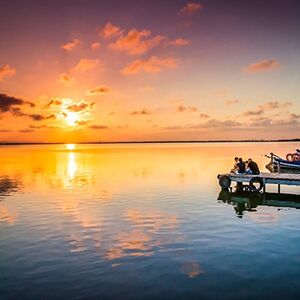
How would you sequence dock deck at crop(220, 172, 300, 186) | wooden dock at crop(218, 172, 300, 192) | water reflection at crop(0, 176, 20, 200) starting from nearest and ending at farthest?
dock deck at crop(220, 172, 300, 186) < wooden dock at crop(218, 172, 300, 192) < water reflection at crop(0, 176, 20, 200)

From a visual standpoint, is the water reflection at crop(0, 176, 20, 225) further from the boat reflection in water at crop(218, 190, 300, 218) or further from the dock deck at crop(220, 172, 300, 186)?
the dock deck at crop(220, 172, 300, 186)

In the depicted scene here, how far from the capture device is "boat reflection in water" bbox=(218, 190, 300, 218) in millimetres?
29197

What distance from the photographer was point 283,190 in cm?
3769

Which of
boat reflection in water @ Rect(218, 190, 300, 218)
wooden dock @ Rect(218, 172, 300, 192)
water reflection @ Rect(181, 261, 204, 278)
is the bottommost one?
water reflection @ Rect(181, 261, 204, 278)

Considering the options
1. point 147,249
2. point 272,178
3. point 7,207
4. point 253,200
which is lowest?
point 147,249

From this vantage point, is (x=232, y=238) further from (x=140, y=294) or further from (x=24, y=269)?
(x=24, y=269)

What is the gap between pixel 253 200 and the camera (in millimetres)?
32656

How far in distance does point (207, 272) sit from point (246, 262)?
83.9 inches

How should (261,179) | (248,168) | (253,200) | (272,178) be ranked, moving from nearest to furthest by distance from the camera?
(253,200), (272,178), (261,179), (248,168)

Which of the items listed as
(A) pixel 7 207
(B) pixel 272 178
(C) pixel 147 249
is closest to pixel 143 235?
(C) pixel 147 249

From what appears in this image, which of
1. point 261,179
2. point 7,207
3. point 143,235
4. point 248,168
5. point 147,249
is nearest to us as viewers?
point 147,249

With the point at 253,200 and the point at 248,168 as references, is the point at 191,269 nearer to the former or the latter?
the point at 253,200

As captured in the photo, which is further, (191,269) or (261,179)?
(261,179)

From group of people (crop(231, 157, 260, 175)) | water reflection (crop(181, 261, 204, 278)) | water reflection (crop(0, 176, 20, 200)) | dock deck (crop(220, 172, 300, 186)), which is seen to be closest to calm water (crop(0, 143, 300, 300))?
water reflection (crop(181, 261, 204, 278))
